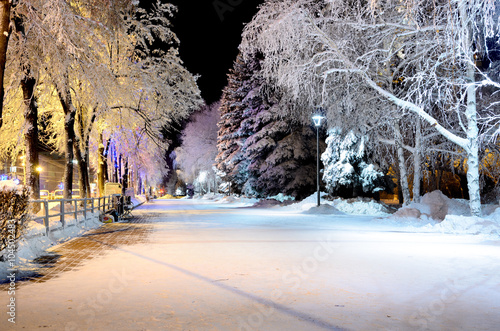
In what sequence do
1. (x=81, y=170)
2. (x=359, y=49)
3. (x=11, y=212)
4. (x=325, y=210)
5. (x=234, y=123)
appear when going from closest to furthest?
(x=11, y=212), (x=359, y=49), (x=81, y=170), (x=325, y=210), (x=234, y=123)

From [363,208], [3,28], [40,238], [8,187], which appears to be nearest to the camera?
[8,187]

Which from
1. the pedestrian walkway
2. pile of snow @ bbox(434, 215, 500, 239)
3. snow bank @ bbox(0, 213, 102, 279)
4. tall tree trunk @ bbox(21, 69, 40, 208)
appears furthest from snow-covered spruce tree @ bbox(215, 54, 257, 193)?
the pedestrian walkway

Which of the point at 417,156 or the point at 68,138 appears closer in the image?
the point at 68,138

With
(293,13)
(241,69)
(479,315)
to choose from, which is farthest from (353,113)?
(241,69)

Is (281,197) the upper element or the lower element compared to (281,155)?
lower

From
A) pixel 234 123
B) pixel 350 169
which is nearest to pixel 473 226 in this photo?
pixel 350 169

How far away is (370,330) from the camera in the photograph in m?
4.85

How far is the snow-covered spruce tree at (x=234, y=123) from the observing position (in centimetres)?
5066

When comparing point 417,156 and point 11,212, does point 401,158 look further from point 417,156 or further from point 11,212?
point 11,212

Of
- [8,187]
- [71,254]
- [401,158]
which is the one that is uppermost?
[401,158]

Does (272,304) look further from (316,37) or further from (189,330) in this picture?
(316,37)

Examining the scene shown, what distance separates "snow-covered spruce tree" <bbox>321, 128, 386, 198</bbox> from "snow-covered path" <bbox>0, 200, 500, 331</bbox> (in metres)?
22.8

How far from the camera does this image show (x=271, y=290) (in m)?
6.76

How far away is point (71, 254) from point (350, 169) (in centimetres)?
2637
